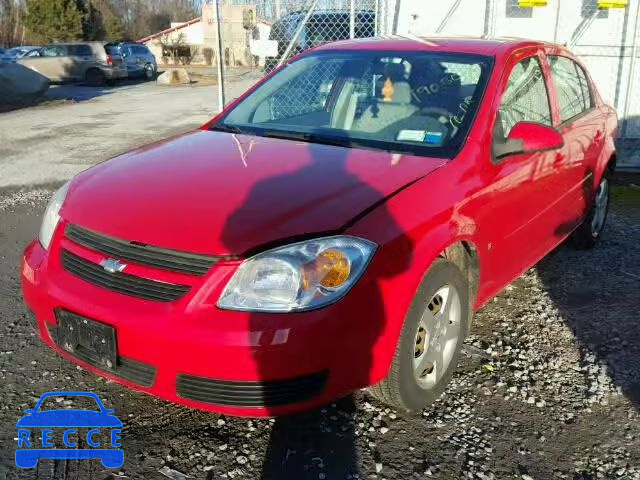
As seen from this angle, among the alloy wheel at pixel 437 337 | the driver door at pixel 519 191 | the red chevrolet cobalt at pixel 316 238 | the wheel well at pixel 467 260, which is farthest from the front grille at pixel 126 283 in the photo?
the driver door at pixel 519 191

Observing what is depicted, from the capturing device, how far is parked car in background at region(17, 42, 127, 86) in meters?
25.9

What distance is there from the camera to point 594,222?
17.5ft

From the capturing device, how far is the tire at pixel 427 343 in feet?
9.05

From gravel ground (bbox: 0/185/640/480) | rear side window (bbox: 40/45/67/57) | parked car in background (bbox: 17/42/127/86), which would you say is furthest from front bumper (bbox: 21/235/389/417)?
rear side window (bbox: 40/45/67/57)

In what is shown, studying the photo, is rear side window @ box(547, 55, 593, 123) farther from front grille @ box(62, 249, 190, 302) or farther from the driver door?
front grille @ box(62, 249, 190, 302)

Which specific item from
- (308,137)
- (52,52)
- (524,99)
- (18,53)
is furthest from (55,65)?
(524,99)

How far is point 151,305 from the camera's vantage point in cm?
249

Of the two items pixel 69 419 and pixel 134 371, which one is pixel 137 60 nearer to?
pixel 69 419

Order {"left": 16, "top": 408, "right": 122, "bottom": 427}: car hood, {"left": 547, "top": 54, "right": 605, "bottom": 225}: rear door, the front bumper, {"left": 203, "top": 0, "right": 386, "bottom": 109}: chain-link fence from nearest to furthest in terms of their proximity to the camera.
A: the front bumper, {"left": 16, "top": 408, "right": 122, "bottom": 427}: car hood, {"left": 547, "top": 54, "right": 605, "bottom": 225}: rear door, {"left": 203, "top": 0, "right": 386, "bottom": 109}: chain-link fence

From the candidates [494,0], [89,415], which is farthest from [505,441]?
[494,0]

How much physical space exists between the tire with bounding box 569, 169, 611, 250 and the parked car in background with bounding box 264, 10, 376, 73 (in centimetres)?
499

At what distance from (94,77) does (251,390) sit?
86.3 ft

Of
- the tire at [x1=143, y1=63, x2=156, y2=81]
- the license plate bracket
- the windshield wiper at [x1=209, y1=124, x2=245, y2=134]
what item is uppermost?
the windshield wiper at [x1=209, y1=124, x2=245, y2=134]

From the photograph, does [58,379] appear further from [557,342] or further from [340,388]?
[557,342]
